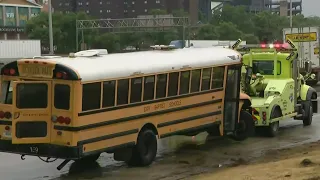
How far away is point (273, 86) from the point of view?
1695 cm

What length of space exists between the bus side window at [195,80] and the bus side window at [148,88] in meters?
1.49

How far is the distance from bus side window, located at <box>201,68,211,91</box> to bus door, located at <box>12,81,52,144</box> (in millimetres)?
4341

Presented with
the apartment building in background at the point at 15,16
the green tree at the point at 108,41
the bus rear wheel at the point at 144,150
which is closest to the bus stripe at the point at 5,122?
the bus rear wheel at the point at 144,150

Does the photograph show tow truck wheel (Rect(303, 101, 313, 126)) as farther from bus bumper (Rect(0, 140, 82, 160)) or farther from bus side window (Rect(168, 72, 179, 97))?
bus bumper (Rect(0, 140, 82, 160))

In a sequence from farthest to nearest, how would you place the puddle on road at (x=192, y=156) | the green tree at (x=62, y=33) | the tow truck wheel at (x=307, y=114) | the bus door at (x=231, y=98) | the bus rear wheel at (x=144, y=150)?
the green tree at (x=62, y=33) → the tow truck wheel at (x=307, y=114) → the bus door at (x=231, y=98) → the bus rear wheel at (x=144, y=150) → the puddle on road at (x=192, y=156)

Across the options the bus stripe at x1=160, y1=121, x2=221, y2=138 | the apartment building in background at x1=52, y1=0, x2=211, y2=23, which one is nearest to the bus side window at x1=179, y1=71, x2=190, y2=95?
the bus stripe at x1=160, y1=121, x2=221, y2=138

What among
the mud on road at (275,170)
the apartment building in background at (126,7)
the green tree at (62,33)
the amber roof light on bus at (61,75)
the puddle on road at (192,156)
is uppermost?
the apartment building in background at (126,7)

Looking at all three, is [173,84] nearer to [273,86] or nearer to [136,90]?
[136,90]

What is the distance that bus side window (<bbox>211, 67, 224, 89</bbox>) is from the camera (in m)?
14.4

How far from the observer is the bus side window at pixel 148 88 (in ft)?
40.3

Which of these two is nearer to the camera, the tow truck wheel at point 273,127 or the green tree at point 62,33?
the tow truck wheel at point 273,127

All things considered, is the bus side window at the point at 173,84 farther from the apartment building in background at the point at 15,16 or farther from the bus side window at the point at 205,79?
the apartment building in background at the point at 15,16

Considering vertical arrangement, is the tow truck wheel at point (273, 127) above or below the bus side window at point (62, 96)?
below

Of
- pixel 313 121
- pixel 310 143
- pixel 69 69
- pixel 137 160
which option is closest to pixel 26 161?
pixel 137 160
